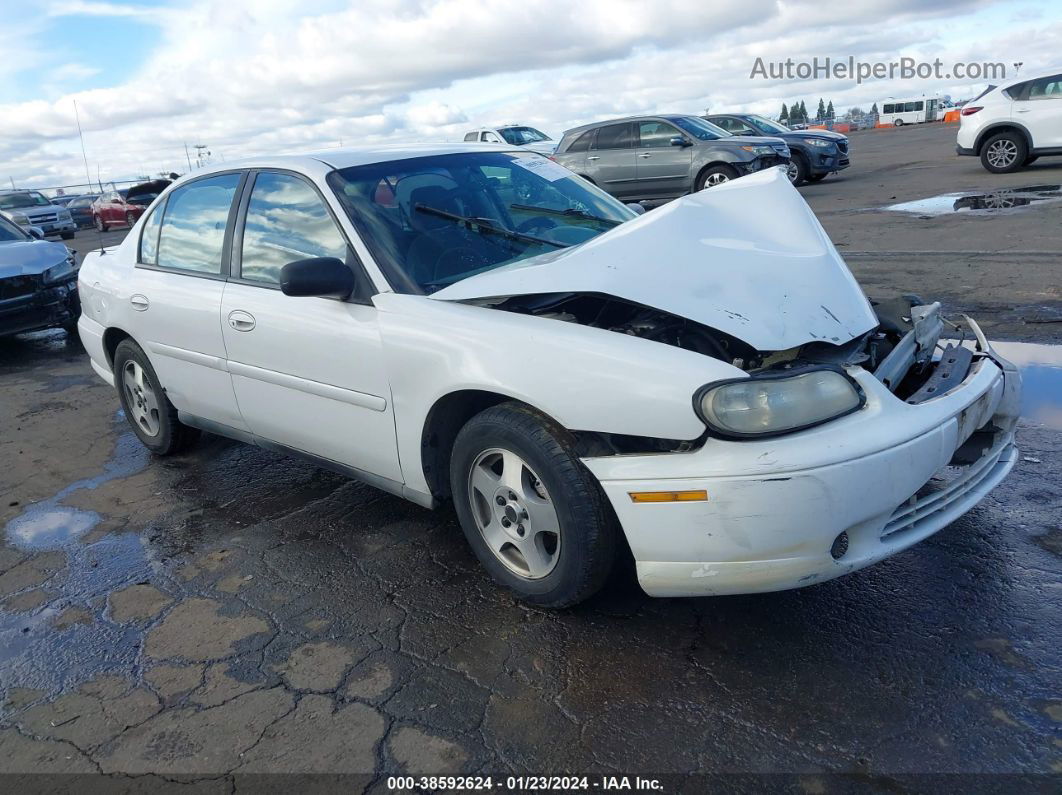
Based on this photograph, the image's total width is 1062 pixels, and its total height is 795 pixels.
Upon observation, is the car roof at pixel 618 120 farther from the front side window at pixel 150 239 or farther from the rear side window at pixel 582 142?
the front side window at pixel 150 239

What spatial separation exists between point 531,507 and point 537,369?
0.48m

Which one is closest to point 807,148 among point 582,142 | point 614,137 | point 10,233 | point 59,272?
point 614,137

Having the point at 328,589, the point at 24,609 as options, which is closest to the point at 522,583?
the point at 328,589

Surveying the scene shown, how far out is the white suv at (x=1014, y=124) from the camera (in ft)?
47.9

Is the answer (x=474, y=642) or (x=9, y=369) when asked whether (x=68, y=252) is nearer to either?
(x=9, y=369)

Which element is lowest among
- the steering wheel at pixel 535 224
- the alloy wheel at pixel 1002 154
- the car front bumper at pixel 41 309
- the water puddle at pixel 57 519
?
the water puddle at pixel 57 519

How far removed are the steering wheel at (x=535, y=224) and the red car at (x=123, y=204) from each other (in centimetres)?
2612

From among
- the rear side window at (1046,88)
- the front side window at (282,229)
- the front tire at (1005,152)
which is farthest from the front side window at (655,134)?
the front side window at (282,229)

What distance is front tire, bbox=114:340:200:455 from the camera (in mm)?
4934

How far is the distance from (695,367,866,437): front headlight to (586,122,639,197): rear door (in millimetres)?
13920

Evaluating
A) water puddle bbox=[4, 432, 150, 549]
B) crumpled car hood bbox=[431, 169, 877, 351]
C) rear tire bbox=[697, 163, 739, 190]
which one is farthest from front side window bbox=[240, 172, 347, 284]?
rear tire bbox=[697, 163, 739, 190]

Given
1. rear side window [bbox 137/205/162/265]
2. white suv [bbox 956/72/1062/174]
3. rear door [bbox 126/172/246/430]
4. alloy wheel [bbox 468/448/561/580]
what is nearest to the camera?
alloy wheel [bbox 468/448/561/580]

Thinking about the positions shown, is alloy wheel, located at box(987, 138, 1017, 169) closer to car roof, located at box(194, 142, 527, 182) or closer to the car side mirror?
car roof, located at box(194, 142, 527, 182)

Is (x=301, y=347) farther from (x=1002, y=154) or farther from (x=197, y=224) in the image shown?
(x=1002, y=154)
